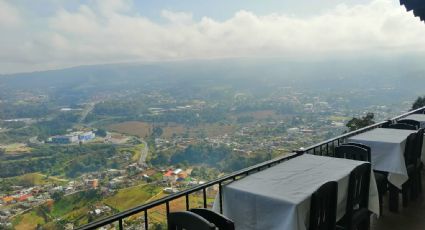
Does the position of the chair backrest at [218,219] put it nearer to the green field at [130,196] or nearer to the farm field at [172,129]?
the green field at [130,196]

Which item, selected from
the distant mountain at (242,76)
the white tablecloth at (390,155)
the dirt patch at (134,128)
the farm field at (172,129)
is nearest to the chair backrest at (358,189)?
the white tablecloth at (390,155)

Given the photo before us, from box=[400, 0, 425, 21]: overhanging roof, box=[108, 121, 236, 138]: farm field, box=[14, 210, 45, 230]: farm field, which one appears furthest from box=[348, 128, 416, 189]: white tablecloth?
box=[108, 121, 236, 138]: farm field

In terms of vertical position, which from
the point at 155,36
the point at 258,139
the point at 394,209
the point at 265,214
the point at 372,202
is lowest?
the point at 258,139

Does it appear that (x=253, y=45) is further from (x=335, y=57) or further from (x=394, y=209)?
(x=394, y=209)

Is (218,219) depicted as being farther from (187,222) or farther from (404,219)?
(404,219)

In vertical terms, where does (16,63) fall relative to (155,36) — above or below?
below

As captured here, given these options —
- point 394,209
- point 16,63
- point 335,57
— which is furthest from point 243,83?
point 394,209

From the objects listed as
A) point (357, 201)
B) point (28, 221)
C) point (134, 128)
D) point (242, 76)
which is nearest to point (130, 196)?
point (28, 221)
